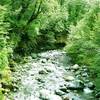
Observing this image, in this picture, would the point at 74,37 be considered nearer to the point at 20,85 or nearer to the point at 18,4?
the point at 18,4

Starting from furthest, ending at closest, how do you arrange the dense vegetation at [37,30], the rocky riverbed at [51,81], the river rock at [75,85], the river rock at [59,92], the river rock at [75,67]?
the river rock at [75,67] < the dense vegetation at [37,30] < the river rock at [75,85] < the river rock at [59,92] < the rocky riverbed at [51,81]

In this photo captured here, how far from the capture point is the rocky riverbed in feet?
72.6

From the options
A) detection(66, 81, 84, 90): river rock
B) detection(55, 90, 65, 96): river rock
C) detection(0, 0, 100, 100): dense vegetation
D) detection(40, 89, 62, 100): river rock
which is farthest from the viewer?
detection(0, 0, 100, 100): dense vegetation

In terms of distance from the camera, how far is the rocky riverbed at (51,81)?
22.1m

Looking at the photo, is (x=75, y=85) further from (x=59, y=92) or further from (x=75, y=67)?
(x=75, y=67)

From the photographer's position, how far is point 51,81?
25234 mm

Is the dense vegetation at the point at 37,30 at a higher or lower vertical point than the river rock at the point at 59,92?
higher

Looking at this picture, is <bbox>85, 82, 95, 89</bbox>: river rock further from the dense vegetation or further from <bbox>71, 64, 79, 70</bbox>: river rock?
<bbox>71, 64, 79, 70</bbox>: river rock

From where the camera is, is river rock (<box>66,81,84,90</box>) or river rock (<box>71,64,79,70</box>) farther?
river rock (<box>71,64,79,70</box>)

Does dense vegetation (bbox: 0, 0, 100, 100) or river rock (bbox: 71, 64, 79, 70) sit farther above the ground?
dense vegetation (bbox: 0, 0, 100, 100)

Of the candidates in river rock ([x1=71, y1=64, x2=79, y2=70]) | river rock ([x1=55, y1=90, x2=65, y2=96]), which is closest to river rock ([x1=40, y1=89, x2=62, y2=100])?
river rock ([x1=55, y1=90, x2=65, y2=96])

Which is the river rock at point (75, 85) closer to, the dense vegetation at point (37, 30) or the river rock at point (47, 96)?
the dense vegetation at point (37, 30)

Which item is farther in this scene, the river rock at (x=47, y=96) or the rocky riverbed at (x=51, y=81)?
the rocky riverbed at (x=51, y=81)

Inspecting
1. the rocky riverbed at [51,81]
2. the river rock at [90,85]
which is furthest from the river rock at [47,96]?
the river rock at [90,85]
